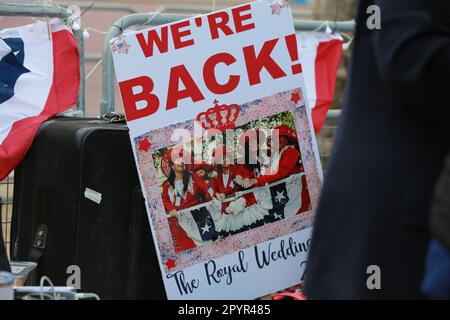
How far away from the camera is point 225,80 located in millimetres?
3322

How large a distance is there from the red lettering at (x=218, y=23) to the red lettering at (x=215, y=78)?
8 cm

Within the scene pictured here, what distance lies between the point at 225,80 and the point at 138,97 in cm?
33

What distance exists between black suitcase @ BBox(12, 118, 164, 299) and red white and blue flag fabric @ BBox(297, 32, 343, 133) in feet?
5.83

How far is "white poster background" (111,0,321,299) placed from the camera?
3.23m

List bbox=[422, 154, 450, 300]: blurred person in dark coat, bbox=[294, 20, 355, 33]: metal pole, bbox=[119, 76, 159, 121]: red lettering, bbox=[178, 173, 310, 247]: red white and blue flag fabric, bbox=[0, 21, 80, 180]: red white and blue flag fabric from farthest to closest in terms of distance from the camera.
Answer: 1. bbox=[294, 20, 355, 33]: metal pole
2. bbox=[0, 21, 80, 180]: red white and blue flag fabric
3. bbox=[178, 173, 310, 247]: red white and blue flag fabric
4. bbox=[119, 76, 159, 121]: red lettering
5. bbox=[422, 154, 450, 300]: blurred person in dark coat

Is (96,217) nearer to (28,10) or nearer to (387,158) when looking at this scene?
(28,10)

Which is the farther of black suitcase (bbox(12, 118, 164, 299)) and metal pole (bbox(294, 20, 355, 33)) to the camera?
metal pole (bbox(294, 20, 355, 33))

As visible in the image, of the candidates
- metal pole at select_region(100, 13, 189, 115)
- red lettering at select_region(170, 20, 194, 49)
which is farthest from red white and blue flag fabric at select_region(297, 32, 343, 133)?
red lettering at select_region(170, 20, 194, 49)

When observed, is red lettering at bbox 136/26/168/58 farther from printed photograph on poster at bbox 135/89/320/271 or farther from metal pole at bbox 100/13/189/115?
metal pole at bbox 100/13/189/115

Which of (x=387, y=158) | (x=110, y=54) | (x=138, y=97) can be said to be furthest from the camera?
(x=110, y=54)

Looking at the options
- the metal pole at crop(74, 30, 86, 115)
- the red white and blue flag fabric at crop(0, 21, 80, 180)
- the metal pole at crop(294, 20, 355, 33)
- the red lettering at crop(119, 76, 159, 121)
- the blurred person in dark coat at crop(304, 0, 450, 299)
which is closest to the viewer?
the blurred person in dark coat at crop(304, 0, 450, 299)

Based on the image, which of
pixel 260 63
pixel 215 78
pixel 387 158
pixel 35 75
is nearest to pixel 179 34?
pixel 215 78

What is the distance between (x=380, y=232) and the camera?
6.36ft
